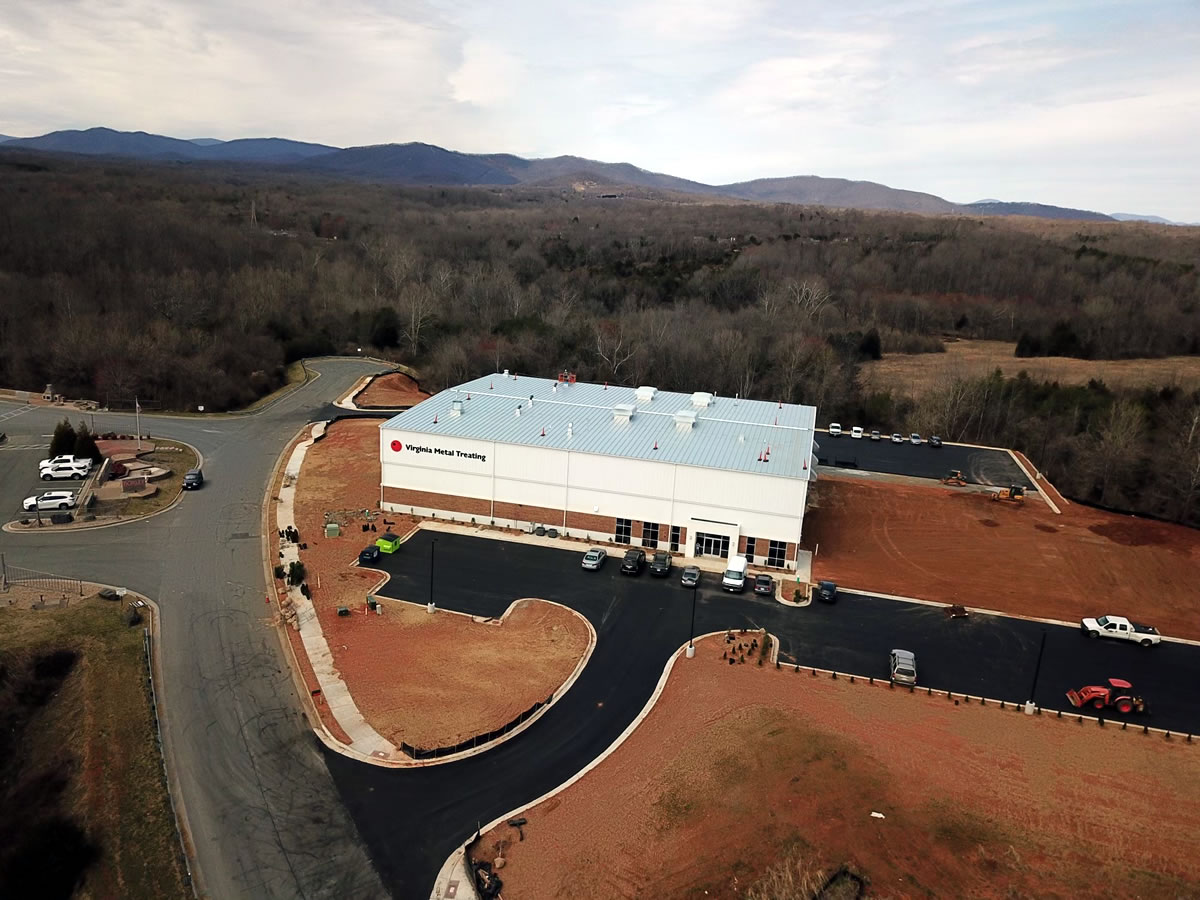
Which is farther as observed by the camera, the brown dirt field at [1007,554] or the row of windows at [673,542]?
the row of windows at [673,542]

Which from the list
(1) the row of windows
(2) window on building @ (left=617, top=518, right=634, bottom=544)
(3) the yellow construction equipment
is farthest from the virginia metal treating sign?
A: (3) the yellow construction equipment

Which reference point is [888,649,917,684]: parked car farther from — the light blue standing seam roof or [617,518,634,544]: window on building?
[617,518,634,544]: window on building

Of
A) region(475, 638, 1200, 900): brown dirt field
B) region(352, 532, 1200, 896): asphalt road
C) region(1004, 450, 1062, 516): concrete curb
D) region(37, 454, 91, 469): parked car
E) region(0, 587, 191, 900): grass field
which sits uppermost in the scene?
region(37, 454, 91, 469): parked car

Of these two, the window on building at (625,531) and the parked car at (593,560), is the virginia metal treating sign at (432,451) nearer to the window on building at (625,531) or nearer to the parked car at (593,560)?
the window on building at (625,531)

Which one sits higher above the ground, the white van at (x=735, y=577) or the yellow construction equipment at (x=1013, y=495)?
the yellow construction equipment at (x=1013, y=495)

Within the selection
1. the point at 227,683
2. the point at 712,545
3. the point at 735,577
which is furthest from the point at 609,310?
the point at 227,683

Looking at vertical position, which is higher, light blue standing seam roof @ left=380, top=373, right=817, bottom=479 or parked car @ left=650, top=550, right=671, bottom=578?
light blue standing seam roof @ left=380, top=373, right=817, bottom=479

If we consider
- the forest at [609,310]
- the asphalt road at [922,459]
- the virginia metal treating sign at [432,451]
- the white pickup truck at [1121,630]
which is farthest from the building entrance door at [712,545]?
the forest at [609,310]
